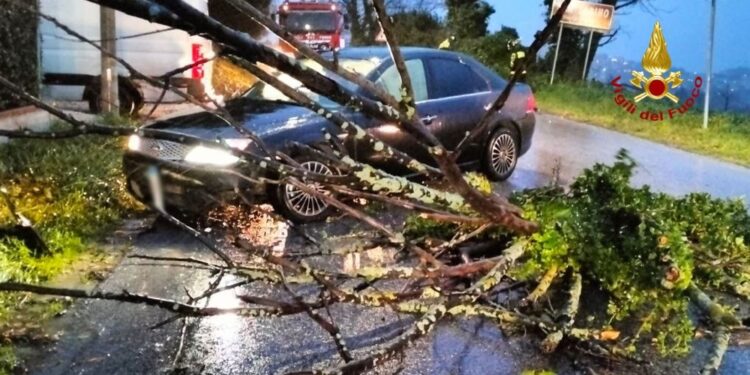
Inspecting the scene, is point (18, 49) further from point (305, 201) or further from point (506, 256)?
point (506, 256)

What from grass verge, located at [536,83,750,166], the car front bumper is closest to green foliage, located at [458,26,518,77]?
grass verge, located at [536,83,750,166]

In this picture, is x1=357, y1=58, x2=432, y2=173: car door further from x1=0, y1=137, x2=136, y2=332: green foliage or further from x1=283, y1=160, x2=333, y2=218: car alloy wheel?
x1=0, y1=137, x2=136, y2=332: green foliage

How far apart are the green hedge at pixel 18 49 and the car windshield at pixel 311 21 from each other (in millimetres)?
17768

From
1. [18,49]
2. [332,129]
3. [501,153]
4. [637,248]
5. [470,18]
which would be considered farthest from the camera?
[470,18]

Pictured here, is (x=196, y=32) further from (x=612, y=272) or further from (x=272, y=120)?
(x=272, y=120)

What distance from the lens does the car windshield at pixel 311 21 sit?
26250mm

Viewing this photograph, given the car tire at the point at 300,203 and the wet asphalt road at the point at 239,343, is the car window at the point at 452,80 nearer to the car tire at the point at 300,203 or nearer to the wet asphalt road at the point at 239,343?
the car tire at the point at 300,203

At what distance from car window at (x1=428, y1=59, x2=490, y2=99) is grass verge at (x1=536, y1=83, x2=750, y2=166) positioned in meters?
6.42

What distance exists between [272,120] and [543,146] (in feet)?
23.8

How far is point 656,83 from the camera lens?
69.2ft

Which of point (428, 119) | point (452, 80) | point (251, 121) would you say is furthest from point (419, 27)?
point (251, 121)

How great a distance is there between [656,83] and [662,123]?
417cm

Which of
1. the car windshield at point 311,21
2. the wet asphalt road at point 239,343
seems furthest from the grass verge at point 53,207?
the car windshield at point 311,21

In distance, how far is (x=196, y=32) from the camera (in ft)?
6.12
